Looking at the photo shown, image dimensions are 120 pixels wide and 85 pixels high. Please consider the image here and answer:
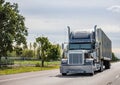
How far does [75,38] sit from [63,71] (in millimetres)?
3641

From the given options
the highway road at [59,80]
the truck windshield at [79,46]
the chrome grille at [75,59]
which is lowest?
the highway road at [59,80]

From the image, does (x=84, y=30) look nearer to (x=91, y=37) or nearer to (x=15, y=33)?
(x=91, y=37)

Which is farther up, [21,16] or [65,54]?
[21,16]

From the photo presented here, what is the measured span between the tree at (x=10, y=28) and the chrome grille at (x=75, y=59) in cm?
3202

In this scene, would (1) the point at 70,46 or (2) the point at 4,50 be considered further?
(2) the point at 4,50

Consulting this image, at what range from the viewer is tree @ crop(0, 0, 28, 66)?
61.1m

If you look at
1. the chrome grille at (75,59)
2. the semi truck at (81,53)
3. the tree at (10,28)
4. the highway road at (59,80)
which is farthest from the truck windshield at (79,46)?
the tree at (10,28)

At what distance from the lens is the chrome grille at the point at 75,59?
2955cm

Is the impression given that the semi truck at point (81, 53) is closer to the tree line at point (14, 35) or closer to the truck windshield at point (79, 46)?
the truck windshield at point (79, 46)

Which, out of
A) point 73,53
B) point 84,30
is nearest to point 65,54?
point 73,53

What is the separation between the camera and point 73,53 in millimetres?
29781

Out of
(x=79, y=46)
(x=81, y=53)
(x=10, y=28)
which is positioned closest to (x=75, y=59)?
(x=81, y=53)

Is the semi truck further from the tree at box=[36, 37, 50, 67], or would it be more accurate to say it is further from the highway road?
the tree at box=[36, 37, 50, 67]

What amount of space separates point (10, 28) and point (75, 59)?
114 ft
